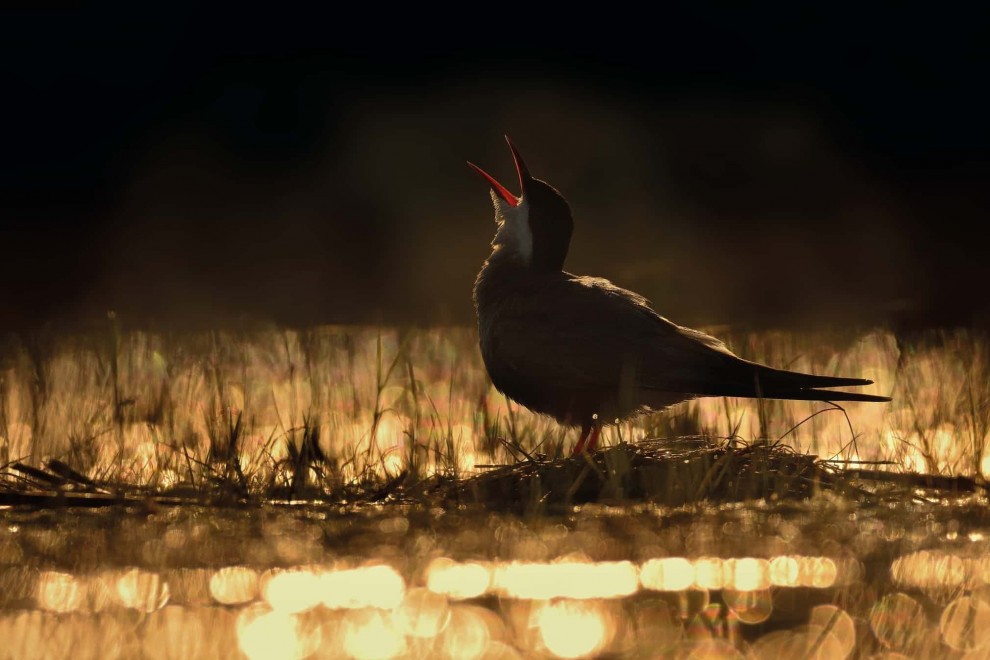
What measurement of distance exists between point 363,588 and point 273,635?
430mm

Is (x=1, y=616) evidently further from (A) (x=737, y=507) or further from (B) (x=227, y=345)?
(B) (x=227, y=345)

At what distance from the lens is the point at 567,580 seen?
3.38 metres

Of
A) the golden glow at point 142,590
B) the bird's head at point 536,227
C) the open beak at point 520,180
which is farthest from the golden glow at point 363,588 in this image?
the open beak at point 520,180

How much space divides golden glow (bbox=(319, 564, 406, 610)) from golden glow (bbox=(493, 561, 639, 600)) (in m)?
0.24

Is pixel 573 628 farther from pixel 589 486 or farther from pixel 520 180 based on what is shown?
pixel 520 180

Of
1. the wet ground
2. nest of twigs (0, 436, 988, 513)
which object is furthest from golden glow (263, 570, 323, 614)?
nest of twigs (0, 436, 988, 513)

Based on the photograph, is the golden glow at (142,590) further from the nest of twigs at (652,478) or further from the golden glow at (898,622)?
the golden glow at (898,622)

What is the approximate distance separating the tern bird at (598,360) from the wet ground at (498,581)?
109cm

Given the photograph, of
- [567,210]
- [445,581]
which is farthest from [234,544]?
[567,210]

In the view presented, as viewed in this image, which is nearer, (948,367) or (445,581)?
(445,581)

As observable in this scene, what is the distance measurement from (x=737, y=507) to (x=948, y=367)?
3.42 metres

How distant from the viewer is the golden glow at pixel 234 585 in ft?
10.6

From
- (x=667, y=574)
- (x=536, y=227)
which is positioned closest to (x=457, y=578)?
(x=667, y=574)

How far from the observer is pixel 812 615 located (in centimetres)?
306
